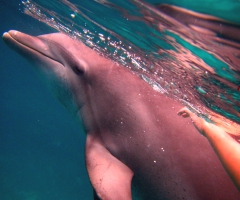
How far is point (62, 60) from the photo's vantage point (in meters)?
5.34

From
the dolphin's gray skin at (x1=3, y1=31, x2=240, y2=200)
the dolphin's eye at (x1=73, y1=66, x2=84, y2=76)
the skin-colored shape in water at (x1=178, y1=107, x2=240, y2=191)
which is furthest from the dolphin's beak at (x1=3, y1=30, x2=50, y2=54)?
the skin-colored shape in water at (x1=178, y1=107, x2=240, y2=191)

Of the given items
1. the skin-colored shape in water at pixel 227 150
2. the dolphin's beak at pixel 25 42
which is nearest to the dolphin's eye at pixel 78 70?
the dolphin's beak at pixel 25 42

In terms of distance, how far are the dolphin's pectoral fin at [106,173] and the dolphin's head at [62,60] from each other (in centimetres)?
122

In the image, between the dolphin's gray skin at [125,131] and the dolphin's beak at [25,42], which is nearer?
the dolphin's gray skin at [125,131]

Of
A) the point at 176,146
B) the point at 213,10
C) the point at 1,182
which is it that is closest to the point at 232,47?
the point at 213,10

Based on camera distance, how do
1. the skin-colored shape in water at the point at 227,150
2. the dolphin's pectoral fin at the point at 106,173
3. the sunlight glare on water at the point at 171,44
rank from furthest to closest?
the sunlight glare on water at the point at 171,44, the dolphin's pectoral fin at the point at 106,173, the skin-colored shape in water at the point at 227,150

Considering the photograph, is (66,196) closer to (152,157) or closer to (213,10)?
(152,157)

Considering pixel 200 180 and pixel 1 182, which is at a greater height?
pixel 200 180

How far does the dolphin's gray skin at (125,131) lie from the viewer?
422 centimetres

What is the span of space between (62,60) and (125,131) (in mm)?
2295

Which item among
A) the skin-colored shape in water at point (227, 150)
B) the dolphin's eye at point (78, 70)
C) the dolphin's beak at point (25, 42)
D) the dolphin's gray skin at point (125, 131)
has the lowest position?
the dolphin's gray skin at point (125, 131)

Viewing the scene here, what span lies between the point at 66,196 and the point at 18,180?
22.8 ft

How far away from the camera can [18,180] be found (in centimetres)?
A: 2912

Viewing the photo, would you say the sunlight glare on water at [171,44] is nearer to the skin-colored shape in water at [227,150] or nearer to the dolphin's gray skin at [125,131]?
the dolphin's gray skin at [125,131]
